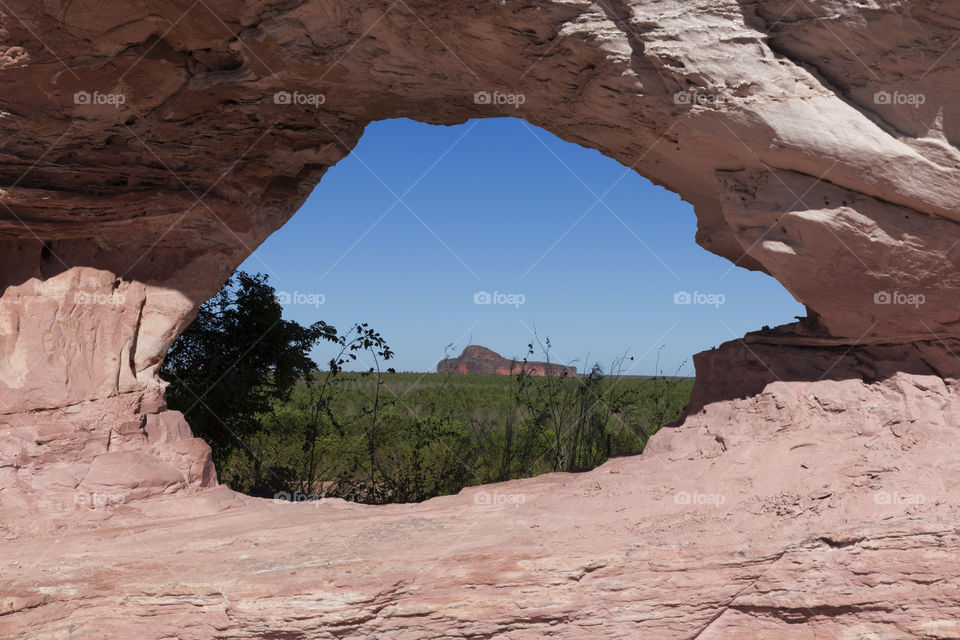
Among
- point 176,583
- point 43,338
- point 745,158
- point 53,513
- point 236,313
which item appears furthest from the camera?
point 236,313

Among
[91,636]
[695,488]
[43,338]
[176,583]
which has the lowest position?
[91,636]

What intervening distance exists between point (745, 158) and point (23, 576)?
4698 mm

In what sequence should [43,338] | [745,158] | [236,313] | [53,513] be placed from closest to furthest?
[745,158] < [53,513] < [43,338] < [236,313]

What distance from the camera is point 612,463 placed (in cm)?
509

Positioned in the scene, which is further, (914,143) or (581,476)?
(581,476)

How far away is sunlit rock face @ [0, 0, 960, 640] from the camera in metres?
3.75

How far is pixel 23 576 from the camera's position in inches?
152

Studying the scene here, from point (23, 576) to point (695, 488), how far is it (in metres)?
3.81

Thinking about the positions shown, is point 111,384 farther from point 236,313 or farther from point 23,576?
point 236,313

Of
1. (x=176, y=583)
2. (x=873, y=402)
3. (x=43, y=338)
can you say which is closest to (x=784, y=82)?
(x=873, y=402)

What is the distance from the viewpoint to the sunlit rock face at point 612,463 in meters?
3.75

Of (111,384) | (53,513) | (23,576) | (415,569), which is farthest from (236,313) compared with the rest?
(415,569)

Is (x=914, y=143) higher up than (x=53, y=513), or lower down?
higher up

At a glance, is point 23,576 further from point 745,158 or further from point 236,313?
point 745,158
